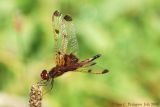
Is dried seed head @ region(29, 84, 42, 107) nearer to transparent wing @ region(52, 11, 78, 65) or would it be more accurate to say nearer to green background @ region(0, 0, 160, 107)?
transparent wing @ region(52, 11, 78, 65)

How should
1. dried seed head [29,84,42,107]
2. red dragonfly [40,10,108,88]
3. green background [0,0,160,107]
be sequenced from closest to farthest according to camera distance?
dried seed head [29,84,42,107] → red dragonfly [40,10,108,88] → green background [0,0,160,107]

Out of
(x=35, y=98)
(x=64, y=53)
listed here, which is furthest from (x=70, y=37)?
(x=35, y=98)

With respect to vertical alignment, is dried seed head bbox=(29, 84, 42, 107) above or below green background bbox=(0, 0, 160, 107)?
below

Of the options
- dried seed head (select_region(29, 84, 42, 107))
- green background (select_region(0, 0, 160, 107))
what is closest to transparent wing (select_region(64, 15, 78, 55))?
dried seed head (select_region(29, 84, 42, 107))

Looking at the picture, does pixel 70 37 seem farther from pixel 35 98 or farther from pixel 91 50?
pixel 91 50

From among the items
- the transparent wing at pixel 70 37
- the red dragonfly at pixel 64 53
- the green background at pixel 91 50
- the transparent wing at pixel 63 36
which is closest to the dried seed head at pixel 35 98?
the red dragonfly at pixel 64 53
